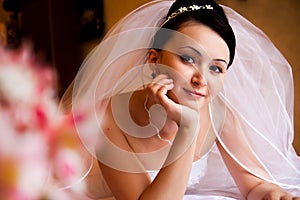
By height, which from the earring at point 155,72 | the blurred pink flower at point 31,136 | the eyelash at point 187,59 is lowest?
the earring at point 155,72

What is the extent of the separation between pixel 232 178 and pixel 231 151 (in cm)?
6

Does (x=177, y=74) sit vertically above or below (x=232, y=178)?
above

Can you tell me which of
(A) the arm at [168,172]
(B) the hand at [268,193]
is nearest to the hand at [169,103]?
(A) the arm at [168,172]

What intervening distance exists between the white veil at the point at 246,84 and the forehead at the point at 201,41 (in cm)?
12

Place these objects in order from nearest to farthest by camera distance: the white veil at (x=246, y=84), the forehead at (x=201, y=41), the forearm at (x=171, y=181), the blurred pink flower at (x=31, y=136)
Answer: the blurred pink flower at (x=31, y=136)
the forearm at (x=171, y=181)
the forehead at (x=201, y=41)
the white veil at (x=246, y=84)

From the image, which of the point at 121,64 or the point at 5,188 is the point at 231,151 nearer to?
the point at 121,64

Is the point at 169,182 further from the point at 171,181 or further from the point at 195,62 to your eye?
the point at 195,62

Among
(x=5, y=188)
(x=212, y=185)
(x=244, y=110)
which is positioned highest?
(x=5, y=188)

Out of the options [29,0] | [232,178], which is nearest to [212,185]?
[232,178]

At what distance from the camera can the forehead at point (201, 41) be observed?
2.19 feet

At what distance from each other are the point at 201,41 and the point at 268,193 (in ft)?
0.95

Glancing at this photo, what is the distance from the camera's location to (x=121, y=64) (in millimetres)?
865

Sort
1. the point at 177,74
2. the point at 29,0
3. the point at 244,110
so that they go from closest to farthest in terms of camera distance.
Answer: the point at 177,74 < the point at 244,110 < the point at 29,0

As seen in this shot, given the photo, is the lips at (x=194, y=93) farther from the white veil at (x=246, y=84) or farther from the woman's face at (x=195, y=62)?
the white veil at (x=246, y=84)
